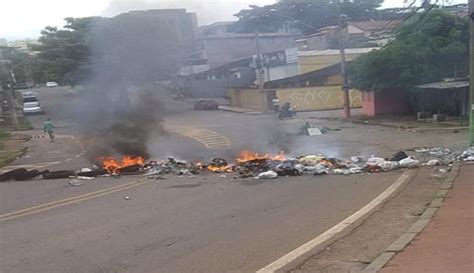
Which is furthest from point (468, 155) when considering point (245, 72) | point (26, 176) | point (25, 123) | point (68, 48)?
point (245, 72)

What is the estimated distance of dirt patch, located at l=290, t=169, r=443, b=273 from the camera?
18.4 feet

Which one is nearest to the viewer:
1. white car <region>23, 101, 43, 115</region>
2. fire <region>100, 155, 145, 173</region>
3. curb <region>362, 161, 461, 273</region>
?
curb <region>362, 161, 461, 273</region>

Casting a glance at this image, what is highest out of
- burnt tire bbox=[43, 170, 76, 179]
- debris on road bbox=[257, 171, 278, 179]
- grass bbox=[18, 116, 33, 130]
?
burnt tire bbox=[43, 170, 76, 179]

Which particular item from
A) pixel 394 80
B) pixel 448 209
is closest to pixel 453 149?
pixel 448 209

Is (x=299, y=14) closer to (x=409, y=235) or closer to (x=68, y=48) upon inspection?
(x=68, y=48)

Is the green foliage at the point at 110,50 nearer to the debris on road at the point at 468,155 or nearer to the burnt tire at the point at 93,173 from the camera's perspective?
the burnt tire at the point at 93,173

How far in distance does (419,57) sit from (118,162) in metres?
20.2

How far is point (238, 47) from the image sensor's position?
153 ft

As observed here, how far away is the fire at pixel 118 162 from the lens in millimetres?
16750

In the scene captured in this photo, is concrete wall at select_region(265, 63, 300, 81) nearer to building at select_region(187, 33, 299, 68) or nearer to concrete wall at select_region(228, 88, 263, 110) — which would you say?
building at select_region(187, 33, 299, 68)

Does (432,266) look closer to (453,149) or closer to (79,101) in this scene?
(453,149)

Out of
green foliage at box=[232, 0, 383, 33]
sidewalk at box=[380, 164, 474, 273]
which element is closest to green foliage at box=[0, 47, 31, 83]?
green foliage at box=[232, 0, 383, 33]

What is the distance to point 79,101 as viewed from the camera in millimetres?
20953

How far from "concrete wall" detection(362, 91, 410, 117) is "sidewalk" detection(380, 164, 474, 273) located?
28271mm
